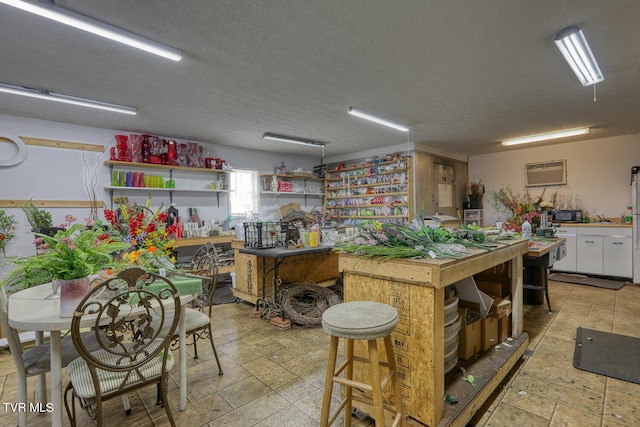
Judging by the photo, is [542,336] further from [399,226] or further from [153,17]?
[153,17]

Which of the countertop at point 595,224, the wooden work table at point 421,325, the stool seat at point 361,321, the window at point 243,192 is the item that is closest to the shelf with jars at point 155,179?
the window at point 243,192

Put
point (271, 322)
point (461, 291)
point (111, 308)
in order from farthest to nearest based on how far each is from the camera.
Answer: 1. point (271, 322)
2. point (461, 291)
3. point (111, 308)

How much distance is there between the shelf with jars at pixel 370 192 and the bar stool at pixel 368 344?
4.83 metres

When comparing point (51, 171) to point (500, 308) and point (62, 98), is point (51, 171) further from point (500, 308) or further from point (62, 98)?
point (500, 308)

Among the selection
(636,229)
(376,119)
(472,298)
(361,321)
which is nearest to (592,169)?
(636,229)

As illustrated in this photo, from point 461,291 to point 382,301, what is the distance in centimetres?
106

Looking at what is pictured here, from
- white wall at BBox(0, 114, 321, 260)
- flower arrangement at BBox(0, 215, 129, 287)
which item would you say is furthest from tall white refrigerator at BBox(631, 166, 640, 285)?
white wall at BBox(0, 114, 321, 260)

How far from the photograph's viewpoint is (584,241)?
5527 mm

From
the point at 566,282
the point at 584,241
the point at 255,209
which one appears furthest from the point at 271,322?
the point at 584,241

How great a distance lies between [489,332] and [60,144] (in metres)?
5.77

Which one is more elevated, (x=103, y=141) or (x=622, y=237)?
(x=103, y=141)

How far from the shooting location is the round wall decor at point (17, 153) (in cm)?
397

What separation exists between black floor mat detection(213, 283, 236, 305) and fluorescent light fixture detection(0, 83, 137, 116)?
9.25ft

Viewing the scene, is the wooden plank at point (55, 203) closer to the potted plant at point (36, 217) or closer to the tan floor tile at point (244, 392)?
the potted plant at point (36, 217)
